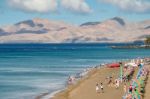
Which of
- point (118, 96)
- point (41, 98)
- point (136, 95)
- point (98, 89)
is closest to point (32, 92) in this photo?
point (41, 98)

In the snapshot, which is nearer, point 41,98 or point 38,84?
point 41,98

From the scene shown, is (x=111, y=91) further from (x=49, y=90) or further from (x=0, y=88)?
(x=0, y=88)

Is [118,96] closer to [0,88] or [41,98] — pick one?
[41,98]

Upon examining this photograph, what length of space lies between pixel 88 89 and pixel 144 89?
1019 centimetres

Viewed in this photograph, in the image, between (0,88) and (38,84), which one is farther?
(38,84)

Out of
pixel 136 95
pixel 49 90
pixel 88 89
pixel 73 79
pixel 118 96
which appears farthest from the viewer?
pixel 73 79

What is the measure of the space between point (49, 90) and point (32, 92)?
3.15 m

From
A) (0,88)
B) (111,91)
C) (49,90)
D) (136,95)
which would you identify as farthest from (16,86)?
(136,95)

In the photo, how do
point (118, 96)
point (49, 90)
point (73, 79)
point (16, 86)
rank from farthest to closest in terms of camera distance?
point (73, 79) < point (16, 86) < point (49, 90) < point (118, 96)

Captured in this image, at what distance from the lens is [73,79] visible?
73875 mm

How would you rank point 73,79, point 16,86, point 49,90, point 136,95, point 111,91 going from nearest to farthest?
point 136,95 → point 111,91 → point 49,90 → point 16,86 → point 73,79

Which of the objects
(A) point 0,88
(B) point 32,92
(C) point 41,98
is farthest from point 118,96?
(A) point 0,88

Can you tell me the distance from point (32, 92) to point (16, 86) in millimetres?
8825

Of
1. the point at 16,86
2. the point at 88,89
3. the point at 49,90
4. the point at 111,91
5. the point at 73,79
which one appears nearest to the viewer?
the point at 111,91
